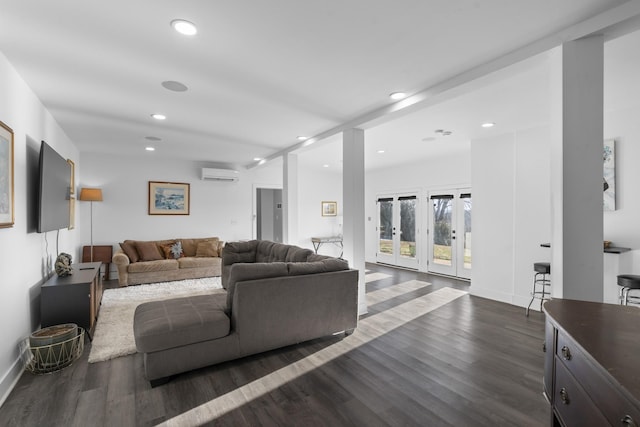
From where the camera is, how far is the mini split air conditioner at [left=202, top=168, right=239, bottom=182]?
689 cm

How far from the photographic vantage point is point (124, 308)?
417 centimetres

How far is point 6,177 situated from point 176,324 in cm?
174

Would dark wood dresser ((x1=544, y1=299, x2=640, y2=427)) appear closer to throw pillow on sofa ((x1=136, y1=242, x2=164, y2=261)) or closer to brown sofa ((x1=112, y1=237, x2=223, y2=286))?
brown sofa ((x1=112, y1=237, x2=223, y2=286))

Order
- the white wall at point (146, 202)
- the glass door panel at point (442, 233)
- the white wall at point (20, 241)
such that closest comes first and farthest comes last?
the white wall at point (20, 241)
the white wall at point (146, 202)
the glass door panel at point (442, 233)

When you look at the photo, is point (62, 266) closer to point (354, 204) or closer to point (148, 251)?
point (148, 251)

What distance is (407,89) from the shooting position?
3016 millimetres

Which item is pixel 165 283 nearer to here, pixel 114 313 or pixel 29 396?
pixel 114 313

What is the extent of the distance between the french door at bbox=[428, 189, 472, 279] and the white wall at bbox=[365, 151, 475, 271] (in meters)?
0.19

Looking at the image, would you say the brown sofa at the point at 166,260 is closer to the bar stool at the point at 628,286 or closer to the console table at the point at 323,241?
the console table at the point at 323,241

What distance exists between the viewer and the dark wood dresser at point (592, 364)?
79 cm

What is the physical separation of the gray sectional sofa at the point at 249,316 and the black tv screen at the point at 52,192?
4.45 ft

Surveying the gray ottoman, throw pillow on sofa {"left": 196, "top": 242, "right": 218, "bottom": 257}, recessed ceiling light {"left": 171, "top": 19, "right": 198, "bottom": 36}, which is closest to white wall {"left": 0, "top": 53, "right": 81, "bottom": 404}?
the gray ottoman

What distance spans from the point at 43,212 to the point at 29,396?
1632 millimetres

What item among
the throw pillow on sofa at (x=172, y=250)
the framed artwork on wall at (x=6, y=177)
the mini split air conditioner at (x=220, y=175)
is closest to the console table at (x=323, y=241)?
the mini split air conditioner at (x=220, y=175)
